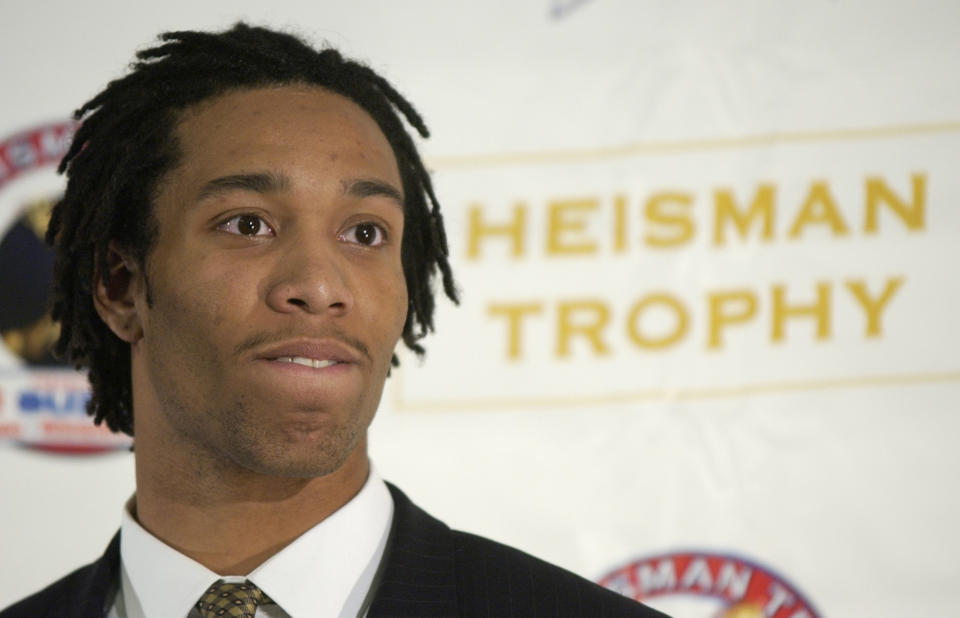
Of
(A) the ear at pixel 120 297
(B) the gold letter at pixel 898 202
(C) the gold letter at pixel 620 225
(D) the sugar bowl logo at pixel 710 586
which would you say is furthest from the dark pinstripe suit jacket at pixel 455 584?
(B) the gold letter at pixel 898 202

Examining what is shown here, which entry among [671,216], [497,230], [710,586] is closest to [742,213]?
[671,216]

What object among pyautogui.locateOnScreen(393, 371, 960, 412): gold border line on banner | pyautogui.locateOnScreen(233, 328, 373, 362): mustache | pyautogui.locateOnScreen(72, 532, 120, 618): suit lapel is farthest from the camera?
pyautogui.locateOnScreen(393, 371, 960, 412): gold border line on banner

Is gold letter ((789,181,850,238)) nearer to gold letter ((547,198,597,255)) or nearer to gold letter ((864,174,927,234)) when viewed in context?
gold letter ((864,174,927,234))

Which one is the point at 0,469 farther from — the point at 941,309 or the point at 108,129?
the point at 941,309

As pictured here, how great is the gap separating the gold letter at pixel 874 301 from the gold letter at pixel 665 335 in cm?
24

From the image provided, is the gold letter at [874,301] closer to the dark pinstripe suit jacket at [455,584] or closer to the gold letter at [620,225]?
the gold letter at [620,225]

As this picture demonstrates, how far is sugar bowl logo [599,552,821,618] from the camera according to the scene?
1.83m

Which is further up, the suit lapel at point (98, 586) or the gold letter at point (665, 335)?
the gold letter at point (665, 335)

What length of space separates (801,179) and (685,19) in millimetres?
291

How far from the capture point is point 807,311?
1.84 metres

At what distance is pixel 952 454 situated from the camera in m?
1.80

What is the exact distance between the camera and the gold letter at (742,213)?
1.86 metres

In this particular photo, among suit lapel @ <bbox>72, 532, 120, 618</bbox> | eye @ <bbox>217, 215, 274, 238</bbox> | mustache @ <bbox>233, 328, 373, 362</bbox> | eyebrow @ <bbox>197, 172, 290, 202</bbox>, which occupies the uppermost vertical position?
eyebrow @ <bbox>197, 172, 290, 202</bbox>

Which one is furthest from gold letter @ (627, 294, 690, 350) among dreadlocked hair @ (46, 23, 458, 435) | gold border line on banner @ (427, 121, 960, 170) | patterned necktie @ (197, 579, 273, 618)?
patterned necktie @ (197, 579, 273, 618)
